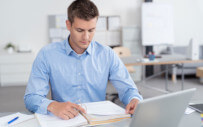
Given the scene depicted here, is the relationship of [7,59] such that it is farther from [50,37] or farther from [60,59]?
[60,59]

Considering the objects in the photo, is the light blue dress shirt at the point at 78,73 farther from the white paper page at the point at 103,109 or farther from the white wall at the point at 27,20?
the white wall at the point at 27,20

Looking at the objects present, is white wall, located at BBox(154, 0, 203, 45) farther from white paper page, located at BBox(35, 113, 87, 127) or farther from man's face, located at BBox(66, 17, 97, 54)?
white paper page, located at BBox(35, 113, 87, 127)

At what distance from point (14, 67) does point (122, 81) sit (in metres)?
4.30

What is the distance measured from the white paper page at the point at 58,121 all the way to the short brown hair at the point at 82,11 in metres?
0.60

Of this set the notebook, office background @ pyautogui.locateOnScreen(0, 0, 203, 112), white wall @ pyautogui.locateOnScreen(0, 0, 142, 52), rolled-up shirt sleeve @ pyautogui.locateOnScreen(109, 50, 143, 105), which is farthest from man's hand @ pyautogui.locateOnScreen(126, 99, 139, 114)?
white wall @ pyautogui.locateOnScreen(0, 0, 142, 52)

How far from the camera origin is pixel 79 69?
Result: 5.39 ft

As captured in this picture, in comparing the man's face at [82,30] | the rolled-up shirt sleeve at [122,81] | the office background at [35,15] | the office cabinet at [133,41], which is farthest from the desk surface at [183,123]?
the office background at [35,15]

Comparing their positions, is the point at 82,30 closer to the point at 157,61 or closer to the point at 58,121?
the point at 58,121

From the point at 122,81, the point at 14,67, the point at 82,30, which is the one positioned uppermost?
the point at 82,30

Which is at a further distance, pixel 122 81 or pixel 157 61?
pixel 157 61

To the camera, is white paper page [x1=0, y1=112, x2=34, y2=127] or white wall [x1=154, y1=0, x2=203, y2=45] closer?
white paper page [x1=0, y1=112, x2=34, y2=127]

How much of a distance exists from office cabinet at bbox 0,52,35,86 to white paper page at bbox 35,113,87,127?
4414mm

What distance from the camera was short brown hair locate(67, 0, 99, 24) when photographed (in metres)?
1.45

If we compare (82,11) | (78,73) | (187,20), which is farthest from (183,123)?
(187,20)
